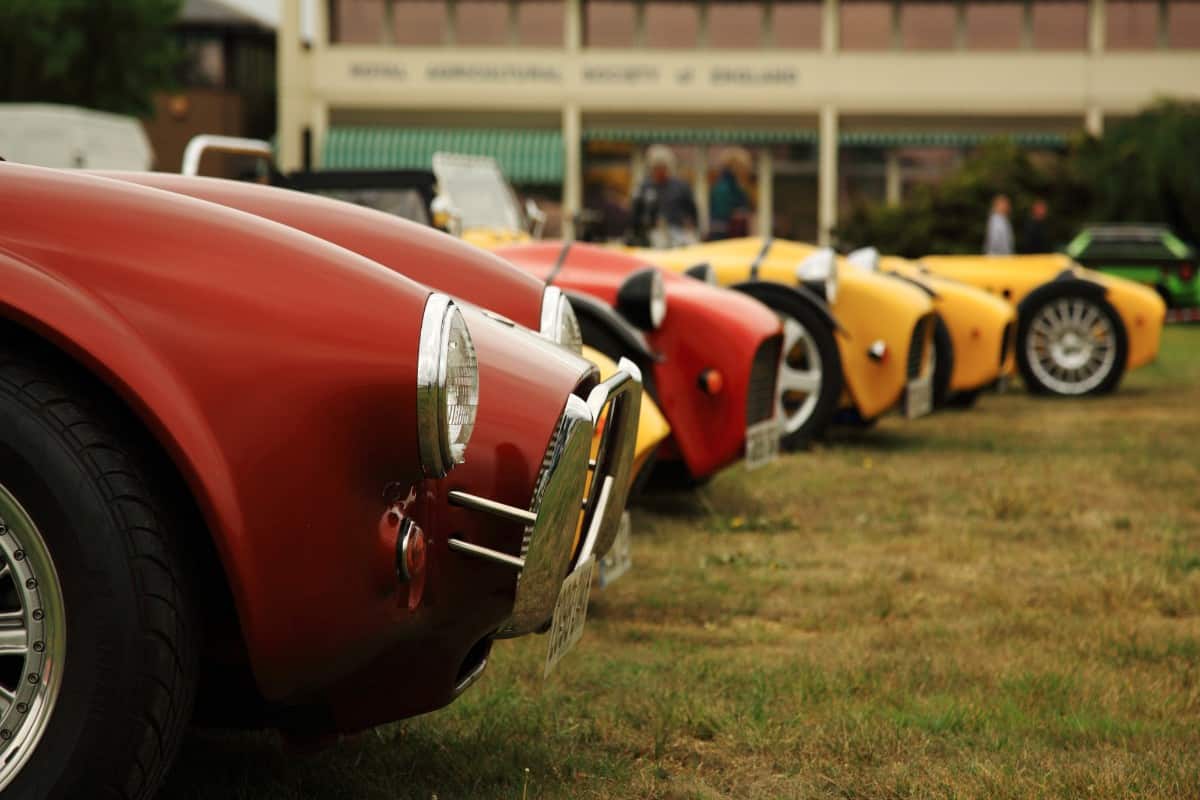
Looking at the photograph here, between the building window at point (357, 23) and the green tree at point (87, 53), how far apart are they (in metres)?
4.80

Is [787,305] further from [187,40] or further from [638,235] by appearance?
[187,40]

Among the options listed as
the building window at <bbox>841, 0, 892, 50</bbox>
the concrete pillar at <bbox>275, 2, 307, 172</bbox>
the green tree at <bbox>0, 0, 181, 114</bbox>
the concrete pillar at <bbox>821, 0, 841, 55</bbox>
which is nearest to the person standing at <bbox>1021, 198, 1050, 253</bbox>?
the concrete pillar at <bbox>821, 0, 841, 55</bbox>

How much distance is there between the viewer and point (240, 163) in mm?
9039

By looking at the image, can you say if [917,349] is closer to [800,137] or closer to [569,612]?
[569,612]

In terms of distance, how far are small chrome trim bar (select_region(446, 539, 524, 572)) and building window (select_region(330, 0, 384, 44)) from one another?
4156 cm

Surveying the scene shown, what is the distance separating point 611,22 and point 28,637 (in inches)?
1630

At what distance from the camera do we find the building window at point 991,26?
4231cm

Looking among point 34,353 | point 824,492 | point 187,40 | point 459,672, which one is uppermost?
point 187,40

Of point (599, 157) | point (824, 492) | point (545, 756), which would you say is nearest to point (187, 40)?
point (599, 157)

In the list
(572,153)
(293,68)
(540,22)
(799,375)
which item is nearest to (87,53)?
(293,68)

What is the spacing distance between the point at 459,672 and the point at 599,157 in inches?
1624

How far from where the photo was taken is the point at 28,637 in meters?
2.42

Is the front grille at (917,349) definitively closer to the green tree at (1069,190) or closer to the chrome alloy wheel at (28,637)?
the chrome alloy wheel at (28,637)

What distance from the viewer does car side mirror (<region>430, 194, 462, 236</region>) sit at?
27.8ft
